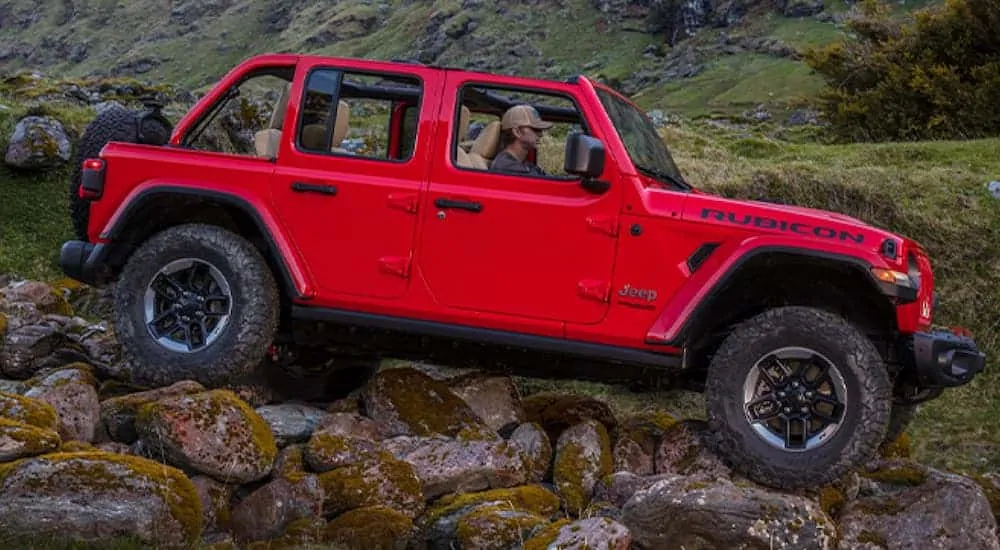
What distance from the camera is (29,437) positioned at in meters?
5.30

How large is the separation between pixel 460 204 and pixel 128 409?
2498 mm

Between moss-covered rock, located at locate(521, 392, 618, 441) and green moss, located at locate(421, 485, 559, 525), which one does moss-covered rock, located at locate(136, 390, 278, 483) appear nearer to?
green moss, located at locate(421, 485, 559, 525)

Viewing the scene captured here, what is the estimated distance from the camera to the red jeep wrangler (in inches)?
225

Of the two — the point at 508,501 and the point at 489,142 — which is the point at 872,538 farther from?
the point at 489,142

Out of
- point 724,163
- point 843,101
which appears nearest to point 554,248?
point 724,163

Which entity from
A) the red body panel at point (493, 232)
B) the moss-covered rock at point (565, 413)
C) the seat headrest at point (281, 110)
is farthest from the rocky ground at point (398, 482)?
the seat headrest at point (281, 110)

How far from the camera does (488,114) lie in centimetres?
701

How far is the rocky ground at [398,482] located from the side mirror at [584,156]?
1.87m

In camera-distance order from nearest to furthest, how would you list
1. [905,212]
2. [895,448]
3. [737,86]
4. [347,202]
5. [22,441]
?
[22,441]
[347,202]
[895,448]
[905,212]
[737,86]

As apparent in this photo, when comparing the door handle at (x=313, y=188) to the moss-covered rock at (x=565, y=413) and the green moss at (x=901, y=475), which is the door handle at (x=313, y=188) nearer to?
the moss-covered rock at (x=565, y=413)

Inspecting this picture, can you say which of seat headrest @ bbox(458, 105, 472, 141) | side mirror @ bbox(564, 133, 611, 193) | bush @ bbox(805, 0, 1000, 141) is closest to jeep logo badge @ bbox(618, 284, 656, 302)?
side mirror @ bbox(564, 133, 611, 193)

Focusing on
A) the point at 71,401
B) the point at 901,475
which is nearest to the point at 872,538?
the point at 901,475

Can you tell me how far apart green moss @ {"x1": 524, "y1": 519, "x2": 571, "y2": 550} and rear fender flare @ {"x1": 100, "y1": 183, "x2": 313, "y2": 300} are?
227cm

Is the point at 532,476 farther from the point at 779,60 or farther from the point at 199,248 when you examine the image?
the point at 779,60
